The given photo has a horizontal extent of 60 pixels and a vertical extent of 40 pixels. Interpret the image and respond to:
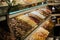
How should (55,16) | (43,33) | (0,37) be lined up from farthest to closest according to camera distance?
(55,16) → (43,33) → (0,37)

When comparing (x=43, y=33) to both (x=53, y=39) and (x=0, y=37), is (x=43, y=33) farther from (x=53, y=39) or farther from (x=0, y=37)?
(x=0, y=37)

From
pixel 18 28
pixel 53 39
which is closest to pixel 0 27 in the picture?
pixel 18 28

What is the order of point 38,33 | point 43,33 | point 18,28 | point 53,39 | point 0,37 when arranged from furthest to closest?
point 53,39 < point 43,33 < point 38,33 < point 18,28 < point 0,37

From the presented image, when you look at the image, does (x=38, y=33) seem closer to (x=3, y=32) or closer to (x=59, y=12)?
(x=3, y=32)

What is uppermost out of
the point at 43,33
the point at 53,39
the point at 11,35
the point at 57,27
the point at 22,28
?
the point at 11,35

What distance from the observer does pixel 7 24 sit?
66.7 inches

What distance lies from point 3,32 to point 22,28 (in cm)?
57

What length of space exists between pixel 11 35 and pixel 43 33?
4.74 feet

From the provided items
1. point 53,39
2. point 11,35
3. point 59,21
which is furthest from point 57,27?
point 11,35

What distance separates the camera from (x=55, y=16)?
484 centimetres

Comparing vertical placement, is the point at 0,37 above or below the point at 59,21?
above

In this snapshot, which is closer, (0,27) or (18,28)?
(0,27)

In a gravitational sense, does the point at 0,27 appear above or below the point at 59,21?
above

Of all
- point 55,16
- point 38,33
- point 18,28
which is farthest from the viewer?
point 55,16
